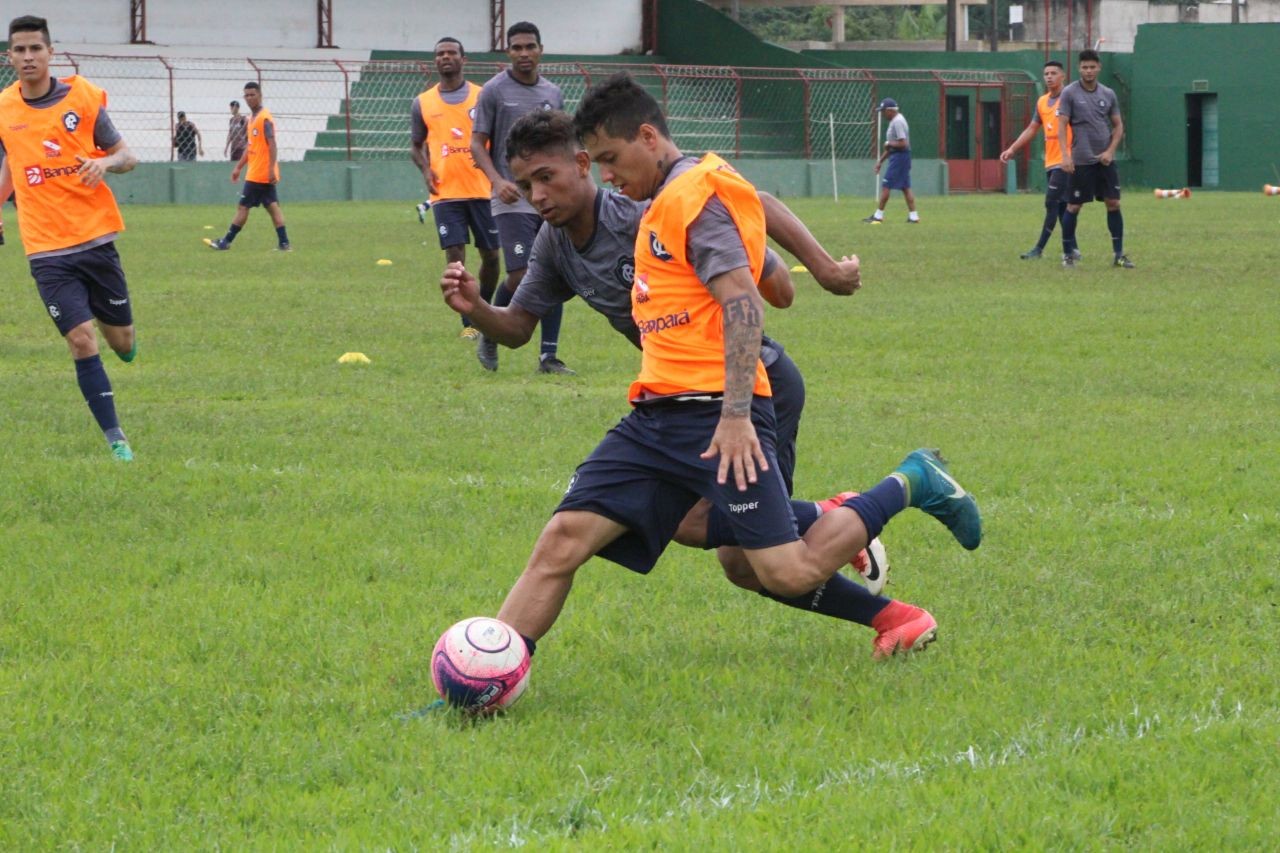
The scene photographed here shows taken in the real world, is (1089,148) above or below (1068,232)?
above

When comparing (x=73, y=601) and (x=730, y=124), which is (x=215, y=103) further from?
(x=73, y=601)

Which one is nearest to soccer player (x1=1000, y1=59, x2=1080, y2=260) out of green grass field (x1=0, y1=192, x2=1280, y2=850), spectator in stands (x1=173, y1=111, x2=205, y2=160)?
green grass field (x1=0, y1=192, x2=1280, y2=850)

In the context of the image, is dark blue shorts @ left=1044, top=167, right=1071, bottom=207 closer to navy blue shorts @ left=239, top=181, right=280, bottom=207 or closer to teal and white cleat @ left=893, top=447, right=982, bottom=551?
navy blue shorts @ left=239, top=181, right=280, bottom=207

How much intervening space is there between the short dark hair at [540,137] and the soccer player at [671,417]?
0.15m

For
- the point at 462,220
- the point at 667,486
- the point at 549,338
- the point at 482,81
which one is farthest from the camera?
the point at 482,81

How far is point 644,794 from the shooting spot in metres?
3.73

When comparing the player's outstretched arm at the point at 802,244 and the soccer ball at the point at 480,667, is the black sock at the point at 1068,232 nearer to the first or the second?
the player's outstretched arm at the point at 802,244

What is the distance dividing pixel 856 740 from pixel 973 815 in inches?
23.0

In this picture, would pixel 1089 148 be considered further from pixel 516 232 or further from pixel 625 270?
pixel 625 270

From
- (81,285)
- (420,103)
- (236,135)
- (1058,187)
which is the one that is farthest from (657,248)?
(236,135)

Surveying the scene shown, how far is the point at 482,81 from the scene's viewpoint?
42.1m

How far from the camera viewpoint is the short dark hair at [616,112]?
443 cm

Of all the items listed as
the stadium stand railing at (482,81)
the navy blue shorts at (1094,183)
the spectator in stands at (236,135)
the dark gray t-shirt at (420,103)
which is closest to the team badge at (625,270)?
the dark gray t-shirt at (420,103)

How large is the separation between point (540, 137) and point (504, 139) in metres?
6.36
